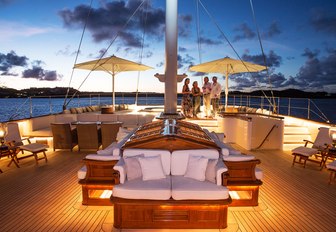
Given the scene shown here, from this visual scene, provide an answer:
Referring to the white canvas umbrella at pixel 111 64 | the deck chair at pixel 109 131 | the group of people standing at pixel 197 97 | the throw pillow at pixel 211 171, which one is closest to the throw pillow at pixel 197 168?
the throw pillow at pixel 211 171

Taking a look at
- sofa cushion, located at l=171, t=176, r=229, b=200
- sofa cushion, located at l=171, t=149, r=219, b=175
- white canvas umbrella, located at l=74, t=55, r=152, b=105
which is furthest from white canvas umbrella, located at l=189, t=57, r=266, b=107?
sofa cushion, located at l=171, t=176, r=229, b=200

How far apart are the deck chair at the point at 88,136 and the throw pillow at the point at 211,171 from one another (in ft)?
12.2

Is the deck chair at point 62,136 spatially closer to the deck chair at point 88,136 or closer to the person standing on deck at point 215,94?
the deck chair at point 88,136

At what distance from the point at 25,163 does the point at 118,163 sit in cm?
327

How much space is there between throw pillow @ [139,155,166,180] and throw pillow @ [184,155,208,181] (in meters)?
0.33

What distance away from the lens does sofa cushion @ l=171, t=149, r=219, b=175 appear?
353 centimetres

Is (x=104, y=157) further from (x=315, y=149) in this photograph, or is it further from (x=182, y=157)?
(x=315, y=149)

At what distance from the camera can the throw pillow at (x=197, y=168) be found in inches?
129

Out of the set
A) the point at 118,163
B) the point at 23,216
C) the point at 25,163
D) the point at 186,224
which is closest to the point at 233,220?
the point at 186,224

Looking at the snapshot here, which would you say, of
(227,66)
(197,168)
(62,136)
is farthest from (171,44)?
(197,168)

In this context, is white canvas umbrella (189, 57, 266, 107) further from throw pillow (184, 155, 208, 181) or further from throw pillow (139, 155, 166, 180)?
throw pillow (139, 155, 166, 180)

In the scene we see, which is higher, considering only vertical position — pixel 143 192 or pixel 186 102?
pixel 186 102

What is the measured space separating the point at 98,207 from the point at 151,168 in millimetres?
861

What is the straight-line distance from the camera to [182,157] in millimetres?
3543
